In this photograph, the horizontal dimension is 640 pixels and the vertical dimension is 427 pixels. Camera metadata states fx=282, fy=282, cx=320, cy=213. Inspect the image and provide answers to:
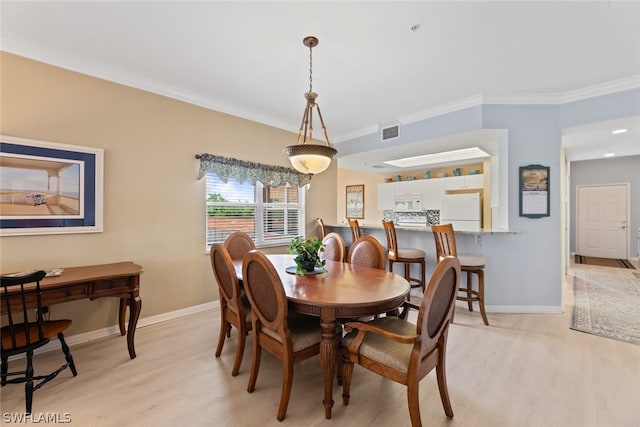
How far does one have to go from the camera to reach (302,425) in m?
1.64

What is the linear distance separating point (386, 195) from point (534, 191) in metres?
3.48

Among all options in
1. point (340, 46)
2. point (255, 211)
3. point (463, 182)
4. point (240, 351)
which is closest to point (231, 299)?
point (240, 351)

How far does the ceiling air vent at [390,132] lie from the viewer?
4.09 meters

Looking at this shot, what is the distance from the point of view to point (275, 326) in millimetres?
1736

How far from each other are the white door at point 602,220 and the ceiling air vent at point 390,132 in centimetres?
636

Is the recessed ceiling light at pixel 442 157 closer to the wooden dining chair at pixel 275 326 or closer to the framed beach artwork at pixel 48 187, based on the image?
the wooden dining chair at pixel 275 326

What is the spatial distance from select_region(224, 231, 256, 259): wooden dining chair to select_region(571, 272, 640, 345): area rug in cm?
364

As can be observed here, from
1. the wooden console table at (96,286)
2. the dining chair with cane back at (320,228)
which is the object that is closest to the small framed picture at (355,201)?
the dining chair with cane back at (320,228)

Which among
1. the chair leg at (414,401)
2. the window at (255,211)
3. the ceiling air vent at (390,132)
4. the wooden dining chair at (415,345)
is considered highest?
the ceiling air vent at (390,132)

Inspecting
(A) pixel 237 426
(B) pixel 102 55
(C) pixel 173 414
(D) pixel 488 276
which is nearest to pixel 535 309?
(D) pixel 488 276

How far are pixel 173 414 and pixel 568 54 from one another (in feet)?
13.5

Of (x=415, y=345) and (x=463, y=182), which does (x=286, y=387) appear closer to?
(x=415, y=345)

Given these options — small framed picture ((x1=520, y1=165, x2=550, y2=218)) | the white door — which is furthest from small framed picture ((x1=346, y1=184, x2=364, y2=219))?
the white door

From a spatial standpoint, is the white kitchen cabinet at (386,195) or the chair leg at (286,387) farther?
the white kitchen cabinet at (386,195)
